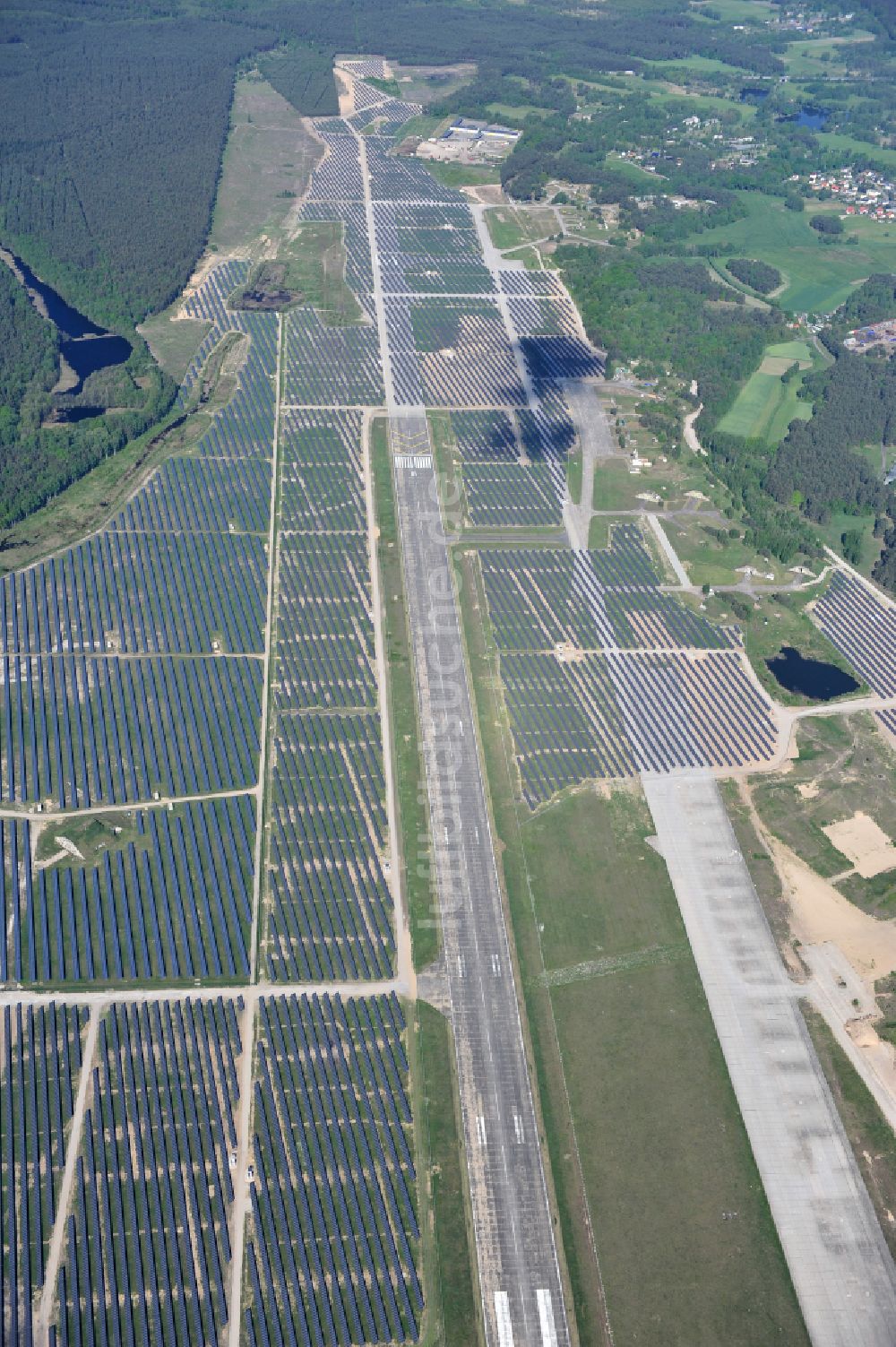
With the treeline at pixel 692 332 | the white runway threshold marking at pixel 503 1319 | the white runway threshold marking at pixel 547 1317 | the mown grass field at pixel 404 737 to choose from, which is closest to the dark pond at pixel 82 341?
the mown grass field at pixel 404 737

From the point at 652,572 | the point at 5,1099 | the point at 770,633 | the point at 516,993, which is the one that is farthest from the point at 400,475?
the point at 5,1099

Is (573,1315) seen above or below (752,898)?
below

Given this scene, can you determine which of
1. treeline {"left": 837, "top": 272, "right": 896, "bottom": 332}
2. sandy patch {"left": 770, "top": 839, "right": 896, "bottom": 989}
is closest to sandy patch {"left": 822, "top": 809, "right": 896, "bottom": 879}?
sandy patch {"left": 770, "top": 839, "right": 896, "bottom": 989}

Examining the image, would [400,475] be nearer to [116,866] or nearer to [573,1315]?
[116,866]

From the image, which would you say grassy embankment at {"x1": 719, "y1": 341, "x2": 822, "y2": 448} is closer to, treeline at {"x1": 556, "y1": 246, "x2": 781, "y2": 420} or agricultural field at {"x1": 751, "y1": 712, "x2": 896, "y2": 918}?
treeline at {"x1": 556, "y1": 246, "x2": 781, "y2": 420}

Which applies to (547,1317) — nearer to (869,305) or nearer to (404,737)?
(404,737)
